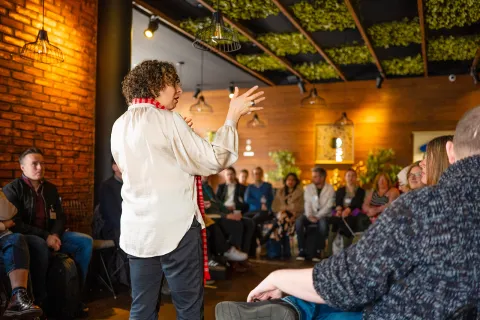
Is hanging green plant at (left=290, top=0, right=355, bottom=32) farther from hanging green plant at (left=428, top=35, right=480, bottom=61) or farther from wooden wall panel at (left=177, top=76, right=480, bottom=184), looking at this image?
wooden wall panel at (left=177, top=76, right=480, bottom=184)

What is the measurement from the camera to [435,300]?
105 cm

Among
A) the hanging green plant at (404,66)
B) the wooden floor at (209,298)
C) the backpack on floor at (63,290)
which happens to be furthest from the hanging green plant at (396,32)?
the backpack on floor at (63,290)

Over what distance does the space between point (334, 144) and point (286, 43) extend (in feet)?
10.8

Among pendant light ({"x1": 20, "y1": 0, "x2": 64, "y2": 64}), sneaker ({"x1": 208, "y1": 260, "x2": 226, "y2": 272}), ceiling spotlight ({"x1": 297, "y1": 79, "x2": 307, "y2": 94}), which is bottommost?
sneaker ({"x1": 208, "y1": 260, "x2": 226, "y2": 272})

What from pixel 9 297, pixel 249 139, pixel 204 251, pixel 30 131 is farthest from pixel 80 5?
pixel 249 139

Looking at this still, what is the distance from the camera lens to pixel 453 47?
307 inches

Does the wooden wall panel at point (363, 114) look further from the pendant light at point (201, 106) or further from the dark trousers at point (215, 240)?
the dark trousers at point (215, 240)

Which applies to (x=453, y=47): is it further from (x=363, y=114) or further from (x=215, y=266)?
(x=215, y=266)

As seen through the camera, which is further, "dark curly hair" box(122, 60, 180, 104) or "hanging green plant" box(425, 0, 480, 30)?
"hanging green plant" box(425, 0, 480, 30)

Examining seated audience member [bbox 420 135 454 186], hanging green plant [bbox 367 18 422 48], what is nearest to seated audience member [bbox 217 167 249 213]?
hanging green plant [bbox 367 18 422 48]

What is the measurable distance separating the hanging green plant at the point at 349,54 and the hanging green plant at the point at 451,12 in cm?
166

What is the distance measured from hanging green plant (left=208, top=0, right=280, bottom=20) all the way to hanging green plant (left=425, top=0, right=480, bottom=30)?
198cm

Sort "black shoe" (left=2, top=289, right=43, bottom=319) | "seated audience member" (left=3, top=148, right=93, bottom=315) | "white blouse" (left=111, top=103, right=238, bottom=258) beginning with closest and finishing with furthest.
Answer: "white blouse" (left=111, top=103, right=238, bottom=258), "black shoe" (left=2, top=289, right=43, bottom=319), "seated audience member" (left=3, top=148, right=93, bottom=315)

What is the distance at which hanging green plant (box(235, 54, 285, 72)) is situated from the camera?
8.72 meters
